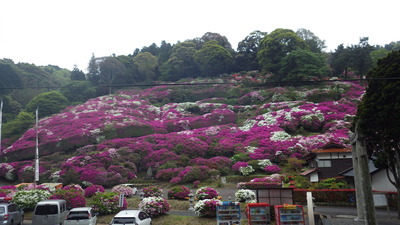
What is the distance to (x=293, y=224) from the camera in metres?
12.9

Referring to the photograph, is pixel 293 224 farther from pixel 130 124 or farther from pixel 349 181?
pixel 130 124

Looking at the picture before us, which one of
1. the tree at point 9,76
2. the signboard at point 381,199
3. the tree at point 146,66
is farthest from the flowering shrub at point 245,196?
the tree at point 9,76

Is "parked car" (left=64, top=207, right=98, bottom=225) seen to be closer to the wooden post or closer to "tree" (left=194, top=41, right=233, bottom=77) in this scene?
the wooden post

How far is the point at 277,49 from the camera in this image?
229ft

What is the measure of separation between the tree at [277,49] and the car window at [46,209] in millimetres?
57479

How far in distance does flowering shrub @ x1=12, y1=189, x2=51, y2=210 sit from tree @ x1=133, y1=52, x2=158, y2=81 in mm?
66415

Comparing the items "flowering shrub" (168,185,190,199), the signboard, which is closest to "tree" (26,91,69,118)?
"flowering shrub" (168,185,190,199)

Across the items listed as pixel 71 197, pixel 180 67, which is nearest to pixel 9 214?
pixel 71 197

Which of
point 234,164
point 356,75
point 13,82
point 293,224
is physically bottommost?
point 293,224

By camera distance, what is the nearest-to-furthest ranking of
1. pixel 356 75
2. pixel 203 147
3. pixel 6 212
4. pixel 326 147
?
pixel 6 212, pixel 326 147, pixel 203 147, pixel 356 75

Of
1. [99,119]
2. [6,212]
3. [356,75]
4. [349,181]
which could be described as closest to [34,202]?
[6,212]

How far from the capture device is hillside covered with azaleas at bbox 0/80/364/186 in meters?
34.1

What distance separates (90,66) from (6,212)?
231 feet

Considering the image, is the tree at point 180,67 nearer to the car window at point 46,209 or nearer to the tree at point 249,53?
the tree at point 249,53
